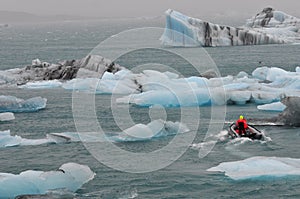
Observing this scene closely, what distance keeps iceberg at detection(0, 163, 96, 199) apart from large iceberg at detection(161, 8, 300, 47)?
46.9m

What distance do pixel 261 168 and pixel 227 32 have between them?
2086 inches

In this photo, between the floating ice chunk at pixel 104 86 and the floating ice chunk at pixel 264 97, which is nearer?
the floating ice chunk at pixel 264 97

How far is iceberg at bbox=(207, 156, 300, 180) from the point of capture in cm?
1964

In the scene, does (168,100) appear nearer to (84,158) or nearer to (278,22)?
(84,158)

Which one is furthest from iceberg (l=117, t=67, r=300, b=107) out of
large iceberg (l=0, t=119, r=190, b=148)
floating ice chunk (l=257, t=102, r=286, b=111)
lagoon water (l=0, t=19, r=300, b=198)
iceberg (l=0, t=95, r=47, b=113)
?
large iceberg (l=0, t=119, r=190, b=148)

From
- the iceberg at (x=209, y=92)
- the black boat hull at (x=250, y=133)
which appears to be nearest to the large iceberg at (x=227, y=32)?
the iceberg at (x=209, y=92)

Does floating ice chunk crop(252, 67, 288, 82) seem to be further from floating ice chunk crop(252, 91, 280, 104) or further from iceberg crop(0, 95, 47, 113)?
iceberg crop(0, 95, 47, 113)

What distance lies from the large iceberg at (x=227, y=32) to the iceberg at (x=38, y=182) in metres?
46.9

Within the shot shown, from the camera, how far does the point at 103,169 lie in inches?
845

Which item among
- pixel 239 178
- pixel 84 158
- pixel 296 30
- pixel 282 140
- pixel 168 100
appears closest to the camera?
pixel 239 178

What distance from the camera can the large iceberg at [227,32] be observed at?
218ft

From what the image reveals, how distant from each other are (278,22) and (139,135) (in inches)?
2505

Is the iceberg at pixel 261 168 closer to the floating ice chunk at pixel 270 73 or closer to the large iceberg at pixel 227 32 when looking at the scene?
the floating ice chunk at pixel 270 73

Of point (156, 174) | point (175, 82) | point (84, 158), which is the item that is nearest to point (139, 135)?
point (84, 158)
